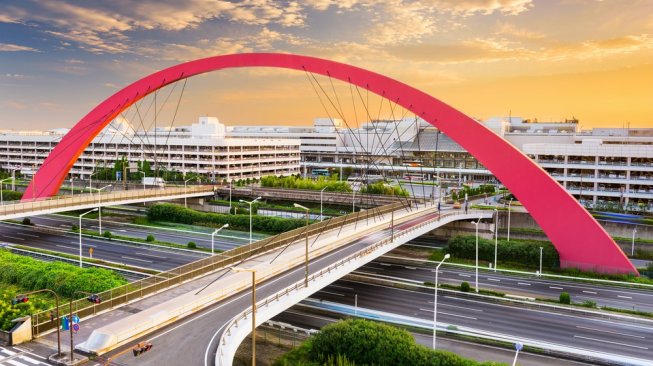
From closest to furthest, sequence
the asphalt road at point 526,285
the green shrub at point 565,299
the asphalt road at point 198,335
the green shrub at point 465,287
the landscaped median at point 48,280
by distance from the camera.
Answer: the asphalt road at point 198,335 < the landscaped median at point 48,280 < the green shrub at point 565,299 < the asphalt road at point 526,285 < the green shrub at point 465,287

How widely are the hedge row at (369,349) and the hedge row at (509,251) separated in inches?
901

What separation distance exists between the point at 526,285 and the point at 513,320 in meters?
7.90

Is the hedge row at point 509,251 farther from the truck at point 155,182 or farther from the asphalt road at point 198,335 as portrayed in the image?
A: the truck at point 155,182

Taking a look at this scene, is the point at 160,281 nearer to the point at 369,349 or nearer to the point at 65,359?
the point at 65,359

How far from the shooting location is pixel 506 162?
133ft

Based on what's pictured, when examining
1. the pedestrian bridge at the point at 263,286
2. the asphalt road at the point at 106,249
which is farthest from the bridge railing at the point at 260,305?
the asphalt road at the point at 106,249

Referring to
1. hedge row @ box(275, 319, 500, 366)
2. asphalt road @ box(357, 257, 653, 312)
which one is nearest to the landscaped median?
hedge row @ box(275, 319, 500, 366)

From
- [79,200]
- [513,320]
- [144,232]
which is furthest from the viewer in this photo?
[144,232]

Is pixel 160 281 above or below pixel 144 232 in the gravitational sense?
above

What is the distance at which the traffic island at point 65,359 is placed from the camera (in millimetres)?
18188

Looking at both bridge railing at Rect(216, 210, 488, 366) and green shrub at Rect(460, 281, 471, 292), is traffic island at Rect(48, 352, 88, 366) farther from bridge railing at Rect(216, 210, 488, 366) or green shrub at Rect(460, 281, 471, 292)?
green shrub at Rect(460, 281, 471, 292)

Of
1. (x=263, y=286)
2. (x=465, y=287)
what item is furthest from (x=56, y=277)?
(x=465, y=287)

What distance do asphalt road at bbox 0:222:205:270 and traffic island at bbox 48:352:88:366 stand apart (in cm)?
2025

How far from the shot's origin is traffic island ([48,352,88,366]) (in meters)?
18.2
